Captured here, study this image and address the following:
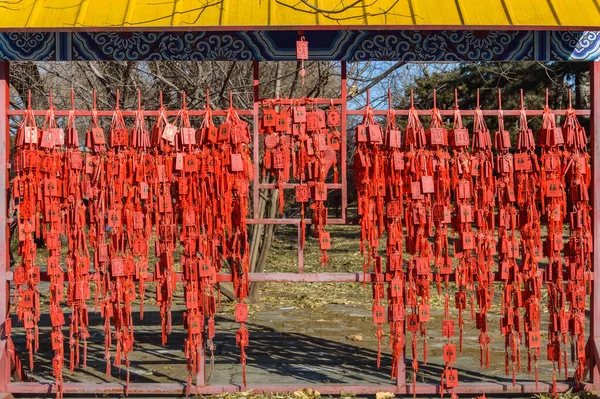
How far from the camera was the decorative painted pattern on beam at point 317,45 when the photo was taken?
17.9 ft

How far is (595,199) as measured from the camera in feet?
18.1

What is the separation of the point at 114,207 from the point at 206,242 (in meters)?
0.72

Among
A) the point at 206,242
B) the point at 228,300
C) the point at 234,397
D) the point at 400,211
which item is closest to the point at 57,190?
the point at 206,242

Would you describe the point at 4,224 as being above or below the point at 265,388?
above

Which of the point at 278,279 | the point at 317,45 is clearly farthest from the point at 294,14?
the point at 278,279

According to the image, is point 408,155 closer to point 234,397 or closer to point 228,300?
point 234,397

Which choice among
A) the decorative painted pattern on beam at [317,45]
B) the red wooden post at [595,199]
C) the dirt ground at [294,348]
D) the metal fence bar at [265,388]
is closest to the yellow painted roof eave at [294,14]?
the decorative painted pattern on beam at [317,45]

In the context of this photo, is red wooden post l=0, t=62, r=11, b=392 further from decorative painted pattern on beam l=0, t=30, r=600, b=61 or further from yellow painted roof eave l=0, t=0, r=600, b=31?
yellow painted roof eave l=0, t=0, r=600, b=31

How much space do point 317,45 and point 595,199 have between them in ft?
7.83

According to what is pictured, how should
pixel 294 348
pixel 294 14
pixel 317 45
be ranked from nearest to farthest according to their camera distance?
pixel 294 14, pixel 317 45, pixel 294 348

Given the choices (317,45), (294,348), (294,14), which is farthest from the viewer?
(294,348)

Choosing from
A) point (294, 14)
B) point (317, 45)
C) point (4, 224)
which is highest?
point (294, 14)

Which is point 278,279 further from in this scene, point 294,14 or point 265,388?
point 294,14

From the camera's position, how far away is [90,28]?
5156 millimetres
